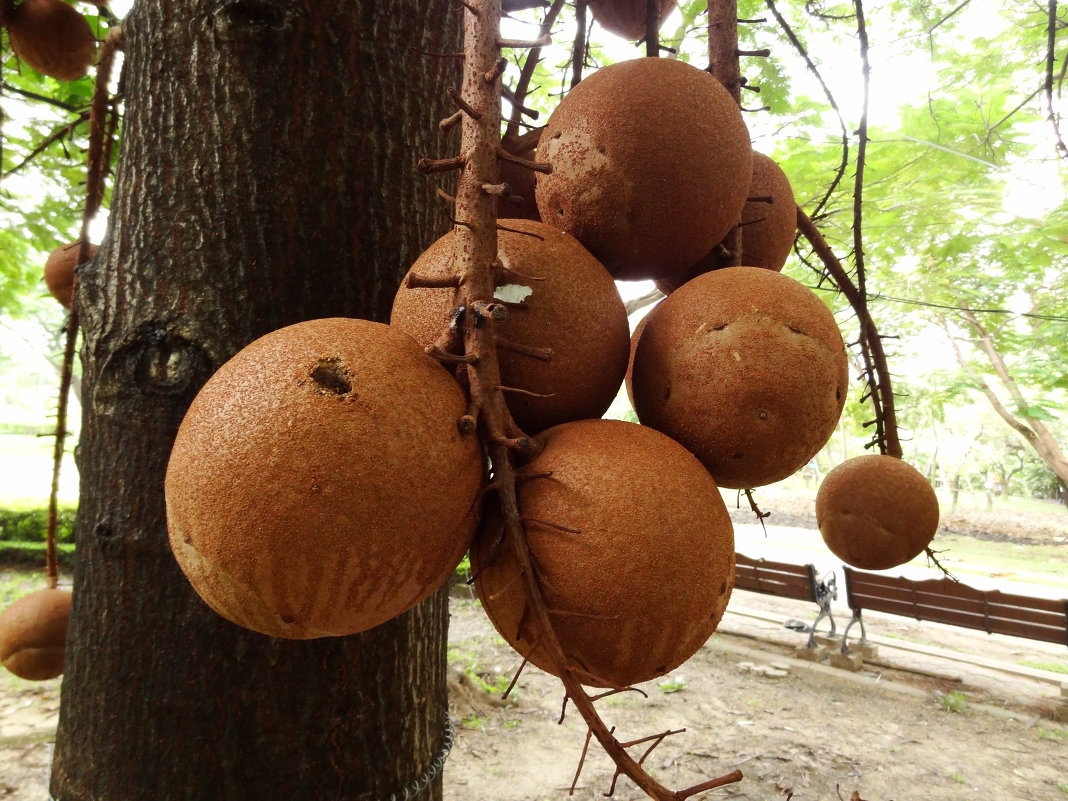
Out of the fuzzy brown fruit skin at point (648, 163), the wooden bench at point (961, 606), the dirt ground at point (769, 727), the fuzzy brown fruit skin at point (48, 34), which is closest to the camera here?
the fuzzy brown fruit skin at point (648, 163)

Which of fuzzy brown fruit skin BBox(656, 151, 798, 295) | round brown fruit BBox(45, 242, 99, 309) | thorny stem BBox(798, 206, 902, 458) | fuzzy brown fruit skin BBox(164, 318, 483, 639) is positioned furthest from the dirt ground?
fuzzy brown fruit skin BBox(164, 318, 483, 639)

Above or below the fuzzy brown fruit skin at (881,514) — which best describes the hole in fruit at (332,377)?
above

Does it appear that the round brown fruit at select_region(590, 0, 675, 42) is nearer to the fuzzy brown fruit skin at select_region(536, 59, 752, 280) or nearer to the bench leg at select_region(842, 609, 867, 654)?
the fuzzy brown fruit skin at select_region(536, 59, 752, 280)

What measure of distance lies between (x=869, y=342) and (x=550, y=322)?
119 cm

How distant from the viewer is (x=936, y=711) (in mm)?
6867

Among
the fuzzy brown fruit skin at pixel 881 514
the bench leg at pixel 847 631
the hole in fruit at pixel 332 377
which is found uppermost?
the hole in fruit at pixel 332 377

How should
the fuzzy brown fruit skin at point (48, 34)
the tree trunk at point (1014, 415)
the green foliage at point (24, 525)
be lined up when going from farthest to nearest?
the green foliage at point (24, 525) < the tree trunk at point (1014, 415) < the fuzzy brown fruit skin at point (48, 34)

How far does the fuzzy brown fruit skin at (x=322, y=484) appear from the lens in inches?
27.9

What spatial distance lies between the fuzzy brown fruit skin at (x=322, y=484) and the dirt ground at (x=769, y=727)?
4.56 meters

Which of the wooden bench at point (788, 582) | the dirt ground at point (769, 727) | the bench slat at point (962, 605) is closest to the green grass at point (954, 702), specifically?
the dirt ground at point (769, 727)

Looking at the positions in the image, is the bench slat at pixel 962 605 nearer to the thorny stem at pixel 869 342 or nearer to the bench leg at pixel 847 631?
the bench leg at pixel 847 631

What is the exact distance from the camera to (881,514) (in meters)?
1.84

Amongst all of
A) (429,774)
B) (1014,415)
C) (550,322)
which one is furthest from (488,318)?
(1014,415)

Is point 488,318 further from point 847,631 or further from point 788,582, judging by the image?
point 788,582
